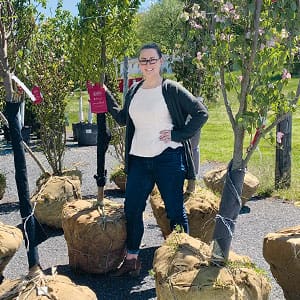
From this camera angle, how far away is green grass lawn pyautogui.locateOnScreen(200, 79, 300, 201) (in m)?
7.33

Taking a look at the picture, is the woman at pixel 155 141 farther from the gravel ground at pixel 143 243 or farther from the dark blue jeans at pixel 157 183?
the gravel ground at pixel 143 243

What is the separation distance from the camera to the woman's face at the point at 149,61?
12.6 feet

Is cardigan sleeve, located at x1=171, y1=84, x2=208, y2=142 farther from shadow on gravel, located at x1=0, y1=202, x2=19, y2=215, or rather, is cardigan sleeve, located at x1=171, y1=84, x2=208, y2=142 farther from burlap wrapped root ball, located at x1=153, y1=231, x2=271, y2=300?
shadow on gravel, located at x1=0, y1=202, x2=19, y2=215

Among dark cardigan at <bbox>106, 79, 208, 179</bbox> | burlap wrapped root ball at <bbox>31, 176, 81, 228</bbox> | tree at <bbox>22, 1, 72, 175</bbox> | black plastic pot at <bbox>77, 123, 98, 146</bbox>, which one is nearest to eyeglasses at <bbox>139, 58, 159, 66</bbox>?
dark cardigan at <bbox>106, 79, 208, 179</bbox>

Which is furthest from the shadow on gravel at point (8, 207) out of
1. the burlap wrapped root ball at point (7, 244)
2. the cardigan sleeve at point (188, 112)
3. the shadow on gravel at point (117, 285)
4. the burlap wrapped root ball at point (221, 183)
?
the cardigan sleeve at point (188, 112)

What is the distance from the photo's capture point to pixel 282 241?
11.2 ft

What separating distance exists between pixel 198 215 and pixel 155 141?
86cm

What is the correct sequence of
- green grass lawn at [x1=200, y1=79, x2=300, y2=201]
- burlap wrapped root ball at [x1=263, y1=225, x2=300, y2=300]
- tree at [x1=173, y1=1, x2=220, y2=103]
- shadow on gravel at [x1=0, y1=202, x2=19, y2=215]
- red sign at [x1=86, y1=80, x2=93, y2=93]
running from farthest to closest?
green grass lawn at [x1=200, y1=79, x2=300, y2=201], shadow on gravel at [x1=0, y1=202, x2=19, y2=215], red sign at [x1=86, y1=80, x2=93, y2=93], tree at [x1=173, y1=1, x2=220, y2=103], burlap wrapped root ball at [x1=263, y1=225, x2=300, y2=300]

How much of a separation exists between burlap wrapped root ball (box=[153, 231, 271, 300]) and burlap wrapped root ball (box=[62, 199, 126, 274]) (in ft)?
3.22

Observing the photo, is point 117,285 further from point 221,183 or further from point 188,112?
point 221,183

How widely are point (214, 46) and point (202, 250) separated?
1217 mm

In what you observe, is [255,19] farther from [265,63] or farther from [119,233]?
[119,233]

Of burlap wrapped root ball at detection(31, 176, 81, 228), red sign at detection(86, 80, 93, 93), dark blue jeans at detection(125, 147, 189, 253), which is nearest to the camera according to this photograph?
dark blue jeans at detection(125, 147, 189, 253)

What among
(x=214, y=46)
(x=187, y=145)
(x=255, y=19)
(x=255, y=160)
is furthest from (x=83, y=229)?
(x=255, y=160)
